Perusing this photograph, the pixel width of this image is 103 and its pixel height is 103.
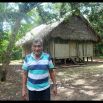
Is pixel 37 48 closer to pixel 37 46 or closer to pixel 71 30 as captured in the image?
pixel 37 46

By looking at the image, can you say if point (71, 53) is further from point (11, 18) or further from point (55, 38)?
point (11, 18)

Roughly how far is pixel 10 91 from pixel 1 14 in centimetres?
392

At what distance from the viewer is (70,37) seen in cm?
2252

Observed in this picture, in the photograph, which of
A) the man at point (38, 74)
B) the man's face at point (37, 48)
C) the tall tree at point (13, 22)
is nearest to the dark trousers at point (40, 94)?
the man at point (38, 74)

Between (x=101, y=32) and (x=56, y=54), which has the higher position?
(x=101, y=32)

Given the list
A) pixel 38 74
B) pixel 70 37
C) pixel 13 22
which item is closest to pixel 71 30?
pixel 70 37

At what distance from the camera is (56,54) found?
856 inches

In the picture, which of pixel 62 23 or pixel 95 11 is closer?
pixel 95 11

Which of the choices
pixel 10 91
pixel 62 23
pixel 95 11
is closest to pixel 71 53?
pixel 62 23

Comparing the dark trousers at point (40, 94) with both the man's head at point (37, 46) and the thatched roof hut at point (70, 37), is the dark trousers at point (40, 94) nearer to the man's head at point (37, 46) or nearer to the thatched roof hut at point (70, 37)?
the man's head at point (37, 46)

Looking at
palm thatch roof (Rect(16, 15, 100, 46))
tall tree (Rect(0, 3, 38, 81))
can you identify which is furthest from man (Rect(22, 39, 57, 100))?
palm thatch roof (Rect(16, 15, 100, 46))

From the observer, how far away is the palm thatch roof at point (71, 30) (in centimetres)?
2180

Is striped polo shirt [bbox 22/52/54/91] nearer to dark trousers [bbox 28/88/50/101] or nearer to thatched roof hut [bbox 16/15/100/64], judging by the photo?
dark trousers [bbox 28/88/50/101]

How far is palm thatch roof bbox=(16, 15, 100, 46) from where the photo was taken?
2180cm
